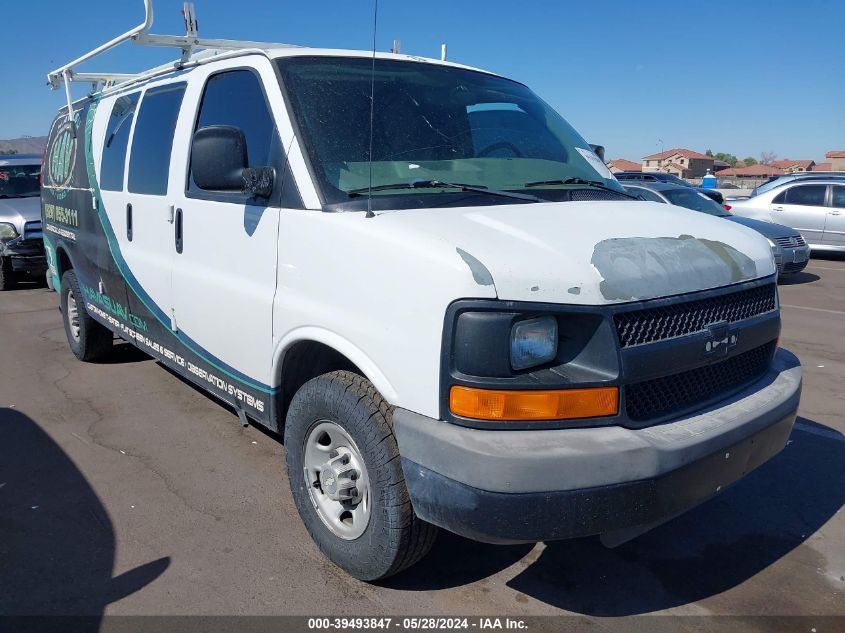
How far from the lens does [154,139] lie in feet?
14.6

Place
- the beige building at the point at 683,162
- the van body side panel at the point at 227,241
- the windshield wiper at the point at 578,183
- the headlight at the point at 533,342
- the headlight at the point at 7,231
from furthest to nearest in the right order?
the beige building at the point at 683,162
the headlight at the point at 7,231
the windshield wiper at the point at 578,183
the van body side panel at the point at 227,241
the headlight at the point at 533,342

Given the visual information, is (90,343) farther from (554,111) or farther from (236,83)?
(554,111)

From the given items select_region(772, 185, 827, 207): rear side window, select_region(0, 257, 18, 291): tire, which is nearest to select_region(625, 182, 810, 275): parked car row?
select_region(772, 185, 827, 207): rear side window

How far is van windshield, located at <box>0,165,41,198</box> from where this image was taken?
11.4 m

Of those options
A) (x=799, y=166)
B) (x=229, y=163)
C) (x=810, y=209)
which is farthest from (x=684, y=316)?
(x=799, y=166)

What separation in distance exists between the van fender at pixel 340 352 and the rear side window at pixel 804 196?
47.7ft

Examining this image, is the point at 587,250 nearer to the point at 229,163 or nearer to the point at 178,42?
the point at 229,163

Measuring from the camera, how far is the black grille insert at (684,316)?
8.29 ft

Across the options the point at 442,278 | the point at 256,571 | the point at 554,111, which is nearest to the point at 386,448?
the point at 442,278

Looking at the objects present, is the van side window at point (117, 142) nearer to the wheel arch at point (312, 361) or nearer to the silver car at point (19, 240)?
the wheel arch at point (312, 361)

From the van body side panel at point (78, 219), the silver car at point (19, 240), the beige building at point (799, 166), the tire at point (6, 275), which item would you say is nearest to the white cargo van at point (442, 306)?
the van body side panel at point (78, 219)

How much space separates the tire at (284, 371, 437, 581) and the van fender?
0.12 m

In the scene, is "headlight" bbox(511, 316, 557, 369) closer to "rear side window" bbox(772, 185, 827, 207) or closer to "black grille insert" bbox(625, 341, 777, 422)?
"black grille insert" bbox(625, 341, 777, 422)

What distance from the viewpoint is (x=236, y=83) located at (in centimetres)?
368
